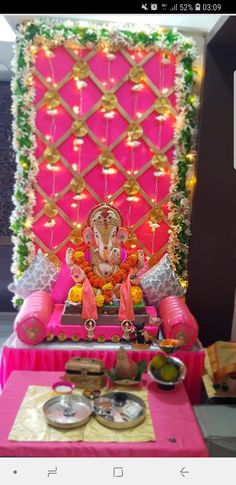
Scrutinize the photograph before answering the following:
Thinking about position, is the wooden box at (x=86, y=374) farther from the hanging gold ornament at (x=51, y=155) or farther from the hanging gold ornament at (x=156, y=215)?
the hanging gold ornament at (x=51, y=155)

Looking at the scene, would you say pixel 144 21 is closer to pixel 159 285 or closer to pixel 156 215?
pixel 156 215

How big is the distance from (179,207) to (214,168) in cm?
40

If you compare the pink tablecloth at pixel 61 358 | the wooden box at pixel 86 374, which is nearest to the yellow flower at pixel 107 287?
the pink tablecloth at pixel 61 358

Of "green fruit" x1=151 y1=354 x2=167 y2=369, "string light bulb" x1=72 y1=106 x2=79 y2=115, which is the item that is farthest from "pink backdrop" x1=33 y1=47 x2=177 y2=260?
"green fruit" x1=151 y1=354 x2=167 y2=369

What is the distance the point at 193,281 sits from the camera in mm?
3215

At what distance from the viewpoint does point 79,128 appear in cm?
305

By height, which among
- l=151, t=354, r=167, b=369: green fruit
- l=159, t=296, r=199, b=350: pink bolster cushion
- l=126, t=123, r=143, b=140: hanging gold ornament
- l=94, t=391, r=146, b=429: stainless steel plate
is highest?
l=126, t=123, r=143, b=140: hanging gold ornament

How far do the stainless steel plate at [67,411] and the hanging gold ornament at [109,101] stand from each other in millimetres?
2124

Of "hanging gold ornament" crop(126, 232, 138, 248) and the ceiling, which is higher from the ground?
the ceiling

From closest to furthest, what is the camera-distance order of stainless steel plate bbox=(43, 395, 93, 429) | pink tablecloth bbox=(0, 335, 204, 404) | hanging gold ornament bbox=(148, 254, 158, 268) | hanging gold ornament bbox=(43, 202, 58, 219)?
stainless steel plate bbox=(43, 395, 93, 429) < pink tablecloth bbox=(0, 335, 204, 404) < hanging gold ornament bbox=(43, 202, 58, 219) < hanging gold ornament bbox=(148, 254, 158, 268)

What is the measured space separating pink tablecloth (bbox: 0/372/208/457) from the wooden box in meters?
0.25

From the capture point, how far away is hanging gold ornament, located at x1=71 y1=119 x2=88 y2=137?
3.05 meters

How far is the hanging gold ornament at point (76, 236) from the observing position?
3.23 meters

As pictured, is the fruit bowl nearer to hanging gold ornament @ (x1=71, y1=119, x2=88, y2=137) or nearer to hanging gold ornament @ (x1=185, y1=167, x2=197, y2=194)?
hanging gold ornament @ (x1=185, y1=167, x2=197, y2=194)
